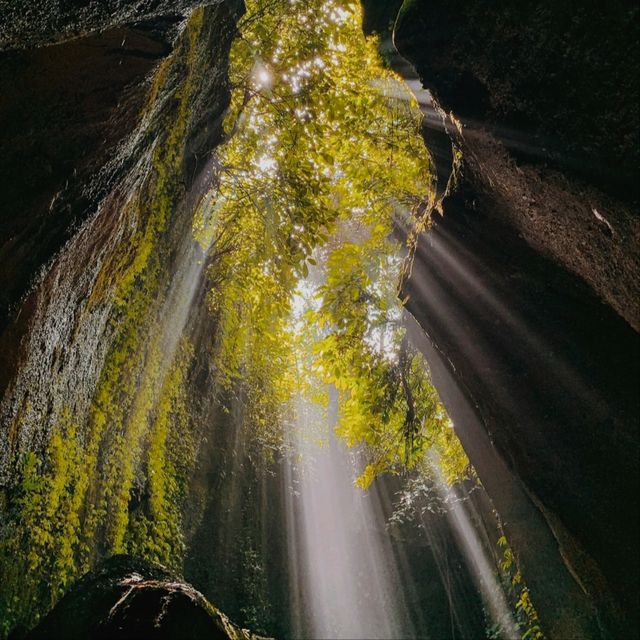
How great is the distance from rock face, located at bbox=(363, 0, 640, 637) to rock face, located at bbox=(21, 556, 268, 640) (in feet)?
8.43

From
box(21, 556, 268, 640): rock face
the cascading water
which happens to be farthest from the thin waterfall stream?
the cascading water

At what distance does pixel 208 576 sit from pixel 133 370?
4.84 meters

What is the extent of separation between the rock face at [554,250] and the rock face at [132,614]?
101 inches

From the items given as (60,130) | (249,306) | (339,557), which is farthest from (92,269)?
(339,557)

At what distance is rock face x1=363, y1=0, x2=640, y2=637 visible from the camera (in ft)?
6.55

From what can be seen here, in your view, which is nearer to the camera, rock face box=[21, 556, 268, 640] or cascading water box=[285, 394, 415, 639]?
rock face box=[21, 556, 268, 640]

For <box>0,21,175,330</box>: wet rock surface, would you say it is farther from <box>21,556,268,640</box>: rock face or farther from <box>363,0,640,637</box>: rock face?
<box>363,0,640,637</box>: rock face

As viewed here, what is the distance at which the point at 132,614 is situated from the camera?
245 centimetres

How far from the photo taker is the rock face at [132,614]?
2395mm

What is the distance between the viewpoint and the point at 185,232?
749 centimetres

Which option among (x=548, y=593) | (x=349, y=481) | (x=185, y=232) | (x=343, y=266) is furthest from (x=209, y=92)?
(x=349, y=481)

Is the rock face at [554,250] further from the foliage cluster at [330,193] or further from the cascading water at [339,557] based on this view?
the cascading water at [339,557]

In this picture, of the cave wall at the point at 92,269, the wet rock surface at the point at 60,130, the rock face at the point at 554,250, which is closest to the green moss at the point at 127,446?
the cave wall at the point at 92,269

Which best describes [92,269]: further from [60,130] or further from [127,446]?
[127,446]
